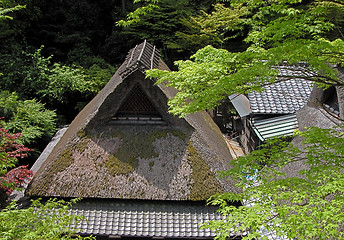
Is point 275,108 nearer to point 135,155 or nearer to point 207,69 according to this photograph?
point 135,155

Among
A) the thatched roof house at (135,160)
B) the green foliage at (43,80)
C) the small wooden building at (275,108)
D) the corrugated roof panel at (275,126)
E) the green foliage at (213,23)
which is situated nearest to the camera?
the thatched roof house at (135,160)

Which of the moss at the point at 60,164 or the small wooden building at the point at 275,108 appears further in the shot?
the small wooden building at the point at 275,108

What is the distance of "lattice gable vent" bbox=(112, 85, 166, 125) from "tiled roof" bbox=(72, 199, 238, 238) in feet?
6.01

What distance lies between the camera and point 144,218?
581 centimetres

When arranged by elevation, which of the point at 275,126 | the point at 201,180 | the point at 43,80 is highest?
the point at 43,80

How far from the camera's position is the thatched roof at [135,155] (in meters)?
5.81

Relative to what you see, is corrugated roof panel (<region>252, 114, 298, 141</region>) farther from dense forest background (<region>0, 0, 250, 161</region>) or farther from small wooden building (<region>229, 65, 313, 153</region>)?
dense forest background (<region>0, 0, 250, 161</region>)

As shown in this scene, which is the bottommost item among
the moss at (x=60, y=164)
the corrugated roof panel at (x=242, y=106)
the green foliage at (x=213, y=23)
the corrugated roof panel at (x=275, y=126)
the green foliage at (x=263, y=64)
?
the corrugated roof panel at (x=275, y=126)

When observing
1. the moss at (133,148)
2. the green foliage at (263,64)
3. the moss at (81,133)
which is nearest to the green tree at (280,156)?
the green foliage at (263,64)

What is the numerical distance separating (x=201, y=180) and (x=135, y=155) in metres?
1.54

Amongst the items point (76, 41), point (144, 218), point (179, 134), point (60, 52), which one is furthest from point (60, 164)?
point (76, 41)

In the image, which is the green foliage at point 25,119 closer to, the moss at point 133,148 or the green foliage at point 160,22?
the moss at point 133,148

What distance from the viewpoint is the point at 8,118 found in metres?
10.4

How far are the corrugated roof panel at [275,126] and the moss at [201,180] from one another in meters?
3.35
